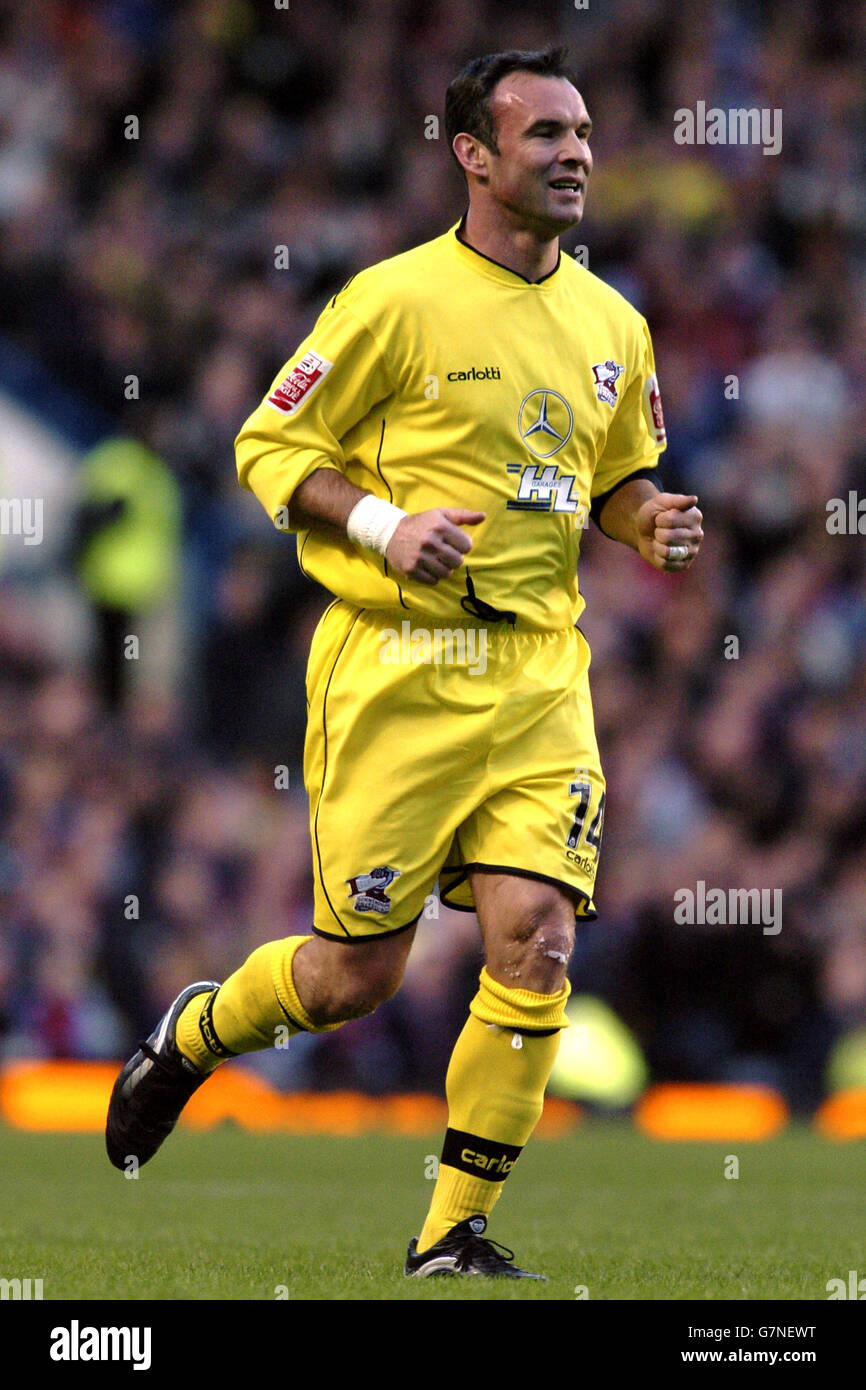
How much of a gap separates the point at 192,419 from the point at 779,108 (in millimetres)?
4312

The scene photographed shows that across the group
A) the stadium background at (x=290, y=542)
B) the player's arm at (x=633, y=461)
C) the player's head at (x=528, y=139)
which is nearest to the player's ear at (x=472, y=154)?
the player's head at (x=528, y=139)

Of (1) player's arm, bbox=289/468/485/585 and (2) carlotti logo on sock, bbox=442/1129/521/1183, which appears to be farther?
(2) carlotti logo on sock, bbox=442/1129/521/1183

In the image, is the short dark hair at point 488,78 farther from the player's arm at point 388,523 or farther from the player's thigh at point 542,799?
the player's thigh at point 542,799

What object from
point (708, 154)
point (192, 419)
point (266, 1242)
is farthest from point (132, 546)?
point (266, 1242)

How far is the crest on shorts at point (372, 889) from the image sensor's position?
524 cm

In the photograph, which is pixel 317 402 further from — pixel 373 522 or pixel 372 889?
pixel 372 889

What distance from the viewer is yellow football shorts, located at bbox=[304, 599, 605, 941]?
5250 mm

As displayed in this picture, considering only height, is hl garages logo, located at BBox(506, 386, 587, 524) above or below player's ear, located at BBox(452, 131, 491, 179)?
below

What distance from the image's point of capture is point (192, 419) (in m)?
12.9

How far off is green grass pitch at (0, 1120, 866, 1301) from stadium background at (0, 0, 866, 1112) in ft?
4.35

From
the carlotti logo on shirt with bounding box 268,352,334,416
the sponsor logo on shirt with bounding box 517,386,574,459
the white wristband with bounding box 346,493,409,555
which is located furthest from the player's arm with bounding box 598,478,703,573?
the carlotti logo on shirt with bounding box 268,352,334,416

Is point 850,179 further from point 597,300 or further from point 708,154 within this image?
point 597,300

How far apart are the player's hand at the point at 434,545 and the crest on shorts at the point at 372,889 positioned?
0.70 meters

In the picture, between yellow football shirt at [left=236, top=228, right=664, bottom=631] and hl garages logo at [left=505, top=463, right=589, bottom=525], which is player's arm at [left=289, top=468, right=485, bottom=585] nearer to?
yellow football shirt at [left=236, top=228, right=664, bottom=631]
